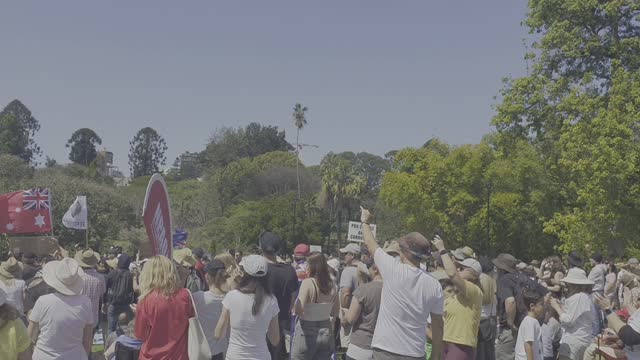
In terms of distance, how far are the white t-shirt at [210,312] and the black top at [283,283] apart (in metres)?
0.97

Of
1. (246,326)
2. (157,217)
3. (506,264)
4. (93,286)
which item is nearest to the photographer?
(157,217)

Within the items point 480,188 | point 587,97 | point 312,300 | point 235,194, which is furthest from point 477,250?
point 235,194

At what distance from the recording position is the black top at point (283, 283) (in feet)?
26.6

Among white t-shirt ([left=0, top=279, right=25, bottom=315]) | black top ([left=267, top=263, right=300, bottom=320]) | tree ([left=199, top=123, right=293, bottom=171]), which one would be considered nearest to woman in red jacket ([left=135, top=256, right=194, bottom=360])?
black top ([left=267, top=263, right=300, bottom=320])

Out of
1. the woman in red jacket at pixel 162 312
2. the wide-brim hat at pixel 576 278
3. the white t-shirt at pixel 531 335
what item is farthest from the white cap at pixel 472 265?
the woman in red jacket at pixel 162 312

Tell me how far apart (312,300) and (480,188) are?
4051 cm

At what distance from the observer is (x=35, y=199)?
2147 cm

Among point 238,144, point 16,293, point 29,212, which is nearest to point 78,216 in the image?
point 29,212

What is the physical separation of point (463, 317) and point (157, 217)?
3.19 meters

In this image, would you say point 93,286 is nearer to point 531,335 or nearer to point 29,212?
point 531,335

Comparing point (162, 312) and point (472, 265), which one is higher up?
point (472, 265)

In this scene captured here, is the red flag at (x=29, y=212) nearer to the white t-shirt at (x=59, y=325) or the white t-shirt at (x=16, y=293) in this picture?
the white t-shirt at (x=16, y=293)

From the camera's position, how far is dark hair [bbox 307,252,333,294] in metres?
7.52

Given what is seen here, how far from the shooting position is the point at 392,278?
590cm
